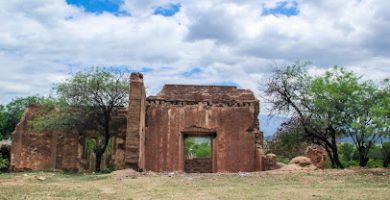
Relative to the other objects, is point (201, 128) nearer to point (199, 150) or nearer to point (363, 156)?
point (363, 156)

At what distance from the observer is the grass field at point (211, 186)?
41.7ft

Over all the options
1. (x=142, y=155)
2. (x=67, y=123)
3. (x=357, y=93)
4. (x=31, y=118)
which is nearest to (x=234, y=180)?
(x=142, y=155)

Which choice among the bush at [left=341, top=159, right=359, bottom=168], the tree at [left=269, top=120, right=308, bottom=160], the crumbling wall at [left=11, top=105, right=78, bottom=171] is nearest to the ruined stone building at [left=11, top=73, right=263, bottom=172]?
the tree at [left=269, top=120, right=308, bottom=160]

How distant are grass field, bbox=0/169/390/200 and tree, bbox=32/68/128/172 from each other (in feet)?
18.3

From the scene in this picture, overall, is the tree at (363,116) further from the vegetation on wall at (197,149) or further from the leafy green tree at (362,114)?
the vegetation on wall at (197,149)

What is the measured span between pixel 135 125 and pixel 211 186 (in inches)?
257

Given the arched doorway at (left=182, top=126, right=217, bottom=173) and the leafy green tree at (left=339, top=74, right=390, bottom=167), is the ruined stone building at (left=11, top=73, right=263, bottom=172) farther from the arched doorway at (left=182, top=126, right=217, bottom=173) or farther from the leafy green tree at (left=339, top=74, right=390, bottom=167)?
the leafy green tree at (left=339, top=74, right=390, bottom=167)

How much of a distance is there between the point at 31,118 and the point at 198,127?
8834mm

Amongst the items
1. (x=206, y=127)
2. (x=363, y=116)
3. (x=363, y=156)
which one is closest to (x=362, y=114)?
(x=363, y=116)

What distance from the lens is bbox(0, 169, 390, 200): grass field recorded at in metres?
12.7

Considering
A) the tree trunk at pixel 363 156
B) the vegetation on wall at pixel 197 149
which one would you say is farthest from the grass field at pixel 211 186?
the vegetation on wall at pixel 197 149

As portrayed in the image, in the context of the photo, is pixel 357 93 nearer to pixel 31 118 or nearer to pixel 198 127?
pixel 198 127

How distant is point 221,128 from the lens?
77.0 feet

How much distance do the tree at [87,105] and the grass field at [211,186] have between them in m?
5.57
